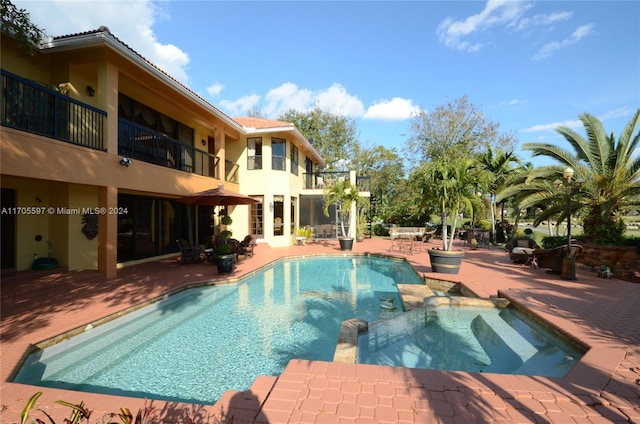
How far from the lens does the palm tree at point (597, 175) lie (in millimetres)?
10055

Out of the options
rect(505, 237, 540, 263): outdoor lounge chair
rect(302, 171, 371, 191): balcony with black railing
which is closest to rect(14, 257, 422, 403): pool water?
rect(505, 237, 540, 263): outdoor lounge chair

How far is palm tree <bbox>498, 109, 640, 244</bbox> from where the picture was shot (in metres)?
10.1

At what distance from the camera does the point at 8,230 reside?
318 inches

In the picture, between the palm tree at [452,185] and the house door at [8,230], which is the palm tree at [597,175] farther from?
the house door at [8,230]

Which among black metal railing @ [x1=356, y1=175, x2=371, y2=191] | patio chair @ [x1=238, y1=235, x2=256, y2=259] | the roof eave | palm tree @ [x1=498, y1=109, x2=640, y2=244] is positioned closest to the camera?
the roof eave

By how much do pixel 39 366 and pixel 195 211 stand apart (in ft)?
36.7

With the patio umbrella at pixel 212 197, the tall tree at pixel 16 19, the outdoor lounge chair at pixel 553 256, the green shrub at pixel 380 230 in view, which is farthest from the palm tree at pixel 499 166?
the tall tree at pixel 16 19

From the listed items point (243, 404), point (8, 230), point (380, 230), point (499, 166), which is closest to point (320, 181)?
point (380, 230)

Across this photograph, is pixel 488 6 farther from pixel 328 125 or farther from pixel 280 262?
pixel 328 125

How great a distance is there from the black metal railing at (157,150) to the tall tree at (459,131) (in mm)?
20472

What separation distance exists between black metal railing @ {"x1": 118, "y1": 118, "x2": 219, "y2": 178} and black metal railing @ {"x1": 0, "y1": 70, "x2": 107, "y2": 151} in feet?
2.84

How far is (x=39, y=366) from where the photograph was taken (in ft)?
14.0

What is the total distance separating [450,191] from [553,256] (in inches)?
170

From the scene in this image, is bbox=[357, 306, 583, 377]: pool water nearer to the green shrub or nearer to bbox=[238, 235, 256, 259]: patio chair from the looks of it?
bbox=[238, 235, 256, 259]: patio chair
